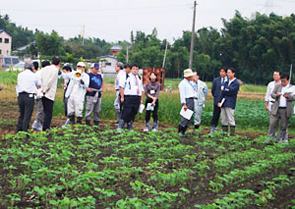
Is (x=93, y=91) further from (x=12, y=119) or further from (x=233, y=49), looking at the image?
(x=233, y=49)

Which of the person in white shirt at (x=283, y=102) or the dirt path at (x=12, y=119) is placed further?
the dirt path at (x=12, y=119)

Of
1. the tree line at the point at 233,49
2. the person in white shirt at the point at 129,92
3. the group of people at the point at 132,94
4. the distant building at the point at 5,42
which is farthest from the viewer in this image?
the distant building at the point at 5,42

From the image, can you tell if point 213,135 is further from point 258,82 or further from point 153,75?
point 258,82

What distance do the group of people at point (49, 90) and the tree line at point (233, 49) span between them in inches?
1560

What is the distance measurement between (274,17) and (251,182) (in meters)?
57.4

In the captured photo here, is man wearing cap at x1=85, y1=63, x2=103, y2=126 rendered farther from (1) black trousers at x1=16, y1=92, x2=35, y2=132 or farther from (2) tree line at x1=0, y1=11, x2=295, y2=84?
(2) tree line at x1=0, y1=11, x2=295, y2=84

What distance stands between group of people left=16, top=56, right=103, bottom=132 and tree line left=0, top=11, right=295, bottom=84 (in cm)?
3962

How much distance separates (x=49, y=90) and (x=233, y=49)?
5294 centimetres

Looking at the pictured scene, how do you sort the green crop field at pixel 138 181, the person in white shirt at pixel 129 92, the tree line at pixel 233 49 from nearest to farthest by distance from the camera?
the green crop field at pixel 138 181 < the person in white shirt at pixel 129 92 < the tree line at pixel 233 49

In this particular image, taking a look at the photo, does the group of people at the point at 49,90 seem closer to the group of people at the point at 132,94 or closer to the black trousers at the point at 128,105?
the group of people at the point at 132,94

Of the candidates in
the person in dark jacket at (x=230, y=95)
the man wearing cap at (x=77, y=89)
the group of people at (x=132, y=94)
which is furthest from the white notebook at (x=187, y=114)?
the man wearing cap at (x=77, y=89)

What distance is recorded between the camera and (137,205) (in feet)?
13.7

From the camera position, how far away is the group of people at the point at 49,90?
29.8 feet

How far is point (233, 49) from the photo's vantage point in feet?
197
